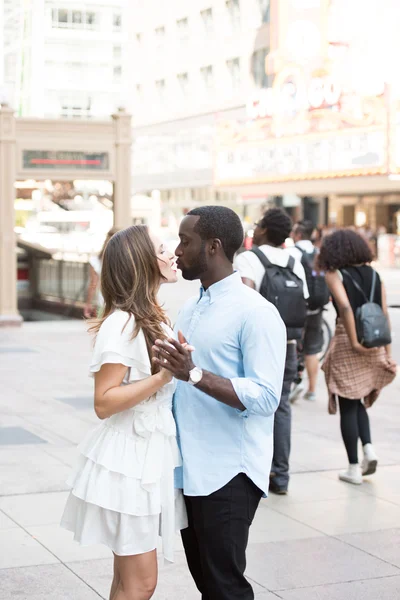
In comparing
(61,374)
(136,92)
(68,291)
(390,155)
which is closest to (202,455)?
(61,374)

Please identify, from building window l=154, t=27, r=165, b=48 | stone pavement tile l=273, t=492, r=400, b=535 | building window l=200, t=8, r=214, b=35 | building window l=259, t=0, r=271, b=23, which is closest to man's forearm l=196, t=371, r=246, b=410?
stone pavement tile l=273, t=492, r=400, b=535

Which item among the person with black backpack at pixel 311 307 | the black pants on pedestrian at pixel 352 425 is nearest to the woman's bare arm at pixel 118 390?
the black pants on pedestrian at pixel 352 425

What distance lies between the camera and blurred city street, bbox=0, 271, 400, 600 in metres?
4.92

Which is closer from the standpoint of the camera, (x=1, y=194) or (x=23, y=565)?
(x=23, y=565)

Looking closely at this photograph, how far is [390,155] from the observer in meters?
37.5

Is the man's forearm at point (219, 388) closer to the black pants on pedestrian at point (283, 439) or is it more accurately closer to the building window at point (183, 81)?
the black pants on pedestrian at point (283, 439)

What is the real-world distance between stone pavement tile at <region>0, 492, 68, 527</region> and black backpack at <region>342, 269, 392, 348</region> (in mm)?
2164

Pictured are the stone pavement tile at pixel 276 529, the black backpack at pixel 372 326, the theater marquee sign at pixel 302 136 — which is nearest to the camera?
the stone pavement tile at pixel 276 529

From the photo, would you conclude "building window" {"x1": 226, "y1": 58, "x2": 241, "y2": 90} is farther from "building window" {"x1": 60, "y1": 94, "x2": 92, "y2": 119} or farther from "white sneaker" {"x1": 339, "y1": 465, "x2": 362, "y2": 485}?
"white sneaker" {"x1": 339, "y1": 465, "x2": 362, "y2": 485}

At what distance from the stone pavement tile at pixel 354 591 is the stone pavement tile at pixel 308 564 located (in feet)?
0.21

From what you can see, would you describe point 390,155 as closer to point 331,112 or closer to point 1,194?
point 331,112

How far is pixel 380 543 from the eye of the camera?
5.63 meters

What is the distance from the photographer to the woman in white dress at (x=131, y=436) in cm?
344

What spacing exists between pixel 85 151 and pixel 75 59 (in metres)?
84.9
